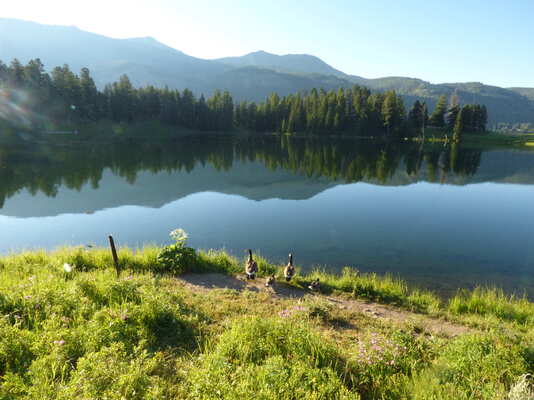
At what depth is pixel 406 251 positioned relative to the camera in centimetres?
1825

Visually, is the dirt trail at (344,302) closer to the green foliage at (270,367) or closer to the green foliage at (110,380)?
the green foliage at (270,367)

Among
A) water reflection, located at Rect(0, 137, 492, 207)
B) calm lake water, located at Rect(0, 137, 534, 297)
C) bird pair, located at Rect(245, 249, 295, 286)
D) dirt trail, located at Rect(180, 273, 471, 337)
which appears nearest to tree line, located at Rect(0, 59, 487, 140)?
water reflection, located at Rect(0, 137, 492, 207)

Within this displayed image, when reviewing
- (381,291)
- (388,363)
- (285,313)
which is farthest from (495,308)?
(285,313)

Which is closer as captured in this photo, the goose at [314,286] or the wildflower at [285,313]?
the wildflower at [285,313]

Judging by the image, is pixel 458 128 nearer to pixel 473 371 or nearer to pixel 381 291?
pixel 381 291

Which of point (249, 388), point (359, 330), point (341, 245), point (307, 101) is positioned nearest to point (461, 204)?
point (341, 245)

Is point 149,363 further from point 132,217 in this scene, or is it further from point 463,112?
point 463,112

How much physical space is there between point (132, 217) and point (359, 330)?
20960 millimetres

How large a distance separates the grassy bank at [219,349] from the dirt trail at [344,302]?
32 centimetres

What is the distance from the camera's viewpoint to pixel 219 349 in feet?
20.5

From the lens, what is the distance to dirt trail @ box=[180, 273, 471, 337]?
9797mm

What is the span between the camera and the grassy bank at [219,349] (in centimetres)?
507

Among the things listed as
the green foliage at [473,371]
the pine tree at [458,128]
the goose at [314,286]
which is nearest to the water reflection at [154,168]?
the goose at [314,286]

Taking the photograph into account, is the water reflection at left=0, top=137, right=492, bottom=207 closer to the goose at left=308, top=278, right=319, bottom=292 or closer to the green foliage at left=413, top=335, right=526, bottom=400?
the goose at left=308, top=278, right=319, bottom=292
